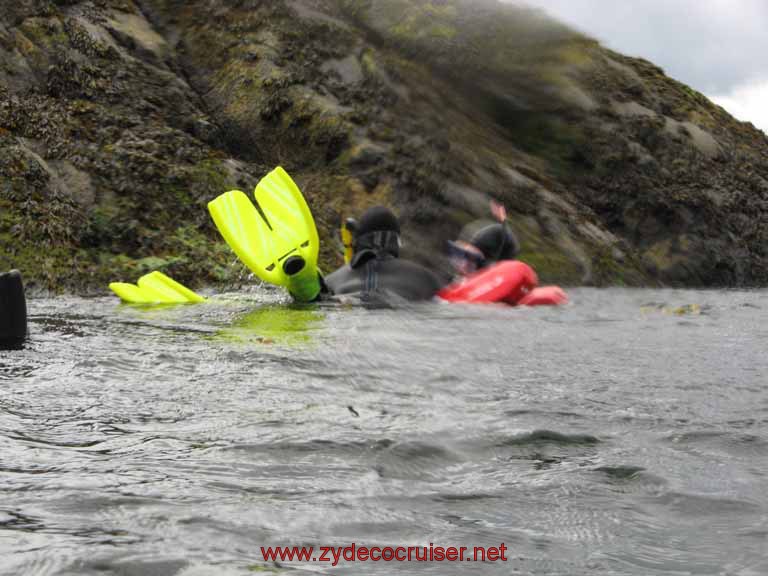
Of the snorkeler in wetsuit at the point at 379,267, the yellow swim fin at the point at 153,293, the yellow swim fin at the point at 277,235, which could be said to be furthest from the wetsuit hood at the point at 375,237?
the yellow swim fin at the point at 153,293

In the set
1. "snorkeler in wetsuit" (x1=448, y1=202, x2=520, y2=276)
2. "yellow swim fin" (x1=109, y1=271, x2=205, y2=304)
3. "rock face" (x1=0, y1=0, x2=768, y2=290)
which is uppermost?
"rock face" (x1=0, y1=0, x2=768, y2=290)

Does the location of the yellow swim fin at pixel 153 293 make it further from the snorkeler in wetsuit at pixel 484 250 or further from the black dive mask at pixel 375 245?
the snorkeler in wetsuit at pixel 484 250

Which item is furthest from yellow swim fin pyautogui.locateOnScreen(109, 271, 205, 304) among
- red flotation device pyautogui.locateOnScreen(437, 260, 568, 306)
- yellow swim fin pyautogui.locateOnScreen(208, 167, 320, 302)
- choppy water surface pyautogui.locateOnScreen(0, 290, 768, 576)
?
choppy water surface pyautogui.locateOnScreen(0, 290, 768, 576)

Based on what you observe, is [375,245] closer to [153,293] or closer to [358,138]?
[153,293]

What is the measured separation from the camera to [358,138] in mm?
14523

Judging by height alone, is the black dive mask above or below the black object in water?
above

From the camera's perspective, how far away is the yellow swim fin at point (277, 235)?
25.7 ft

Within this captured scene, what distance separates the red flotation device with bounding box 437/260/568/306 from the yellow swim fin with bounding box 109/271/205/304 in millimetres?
2435

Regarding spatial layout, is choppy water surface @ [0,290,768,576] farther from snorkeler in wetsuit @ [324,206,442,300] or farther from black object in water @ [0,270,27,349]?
snorkeler in wetsuit @ [324,206,442,300]

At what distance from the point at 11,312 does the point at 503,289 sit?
4699 mm

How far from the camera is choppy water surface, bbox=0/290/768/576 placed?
2070 millimetres

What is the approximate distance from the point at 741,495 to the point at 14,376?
3113mm

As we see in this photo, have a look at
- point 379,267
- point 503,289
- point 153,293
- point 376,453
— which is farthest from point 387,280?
point 376,453

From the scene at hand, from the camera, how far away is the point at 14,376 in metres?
4.07
